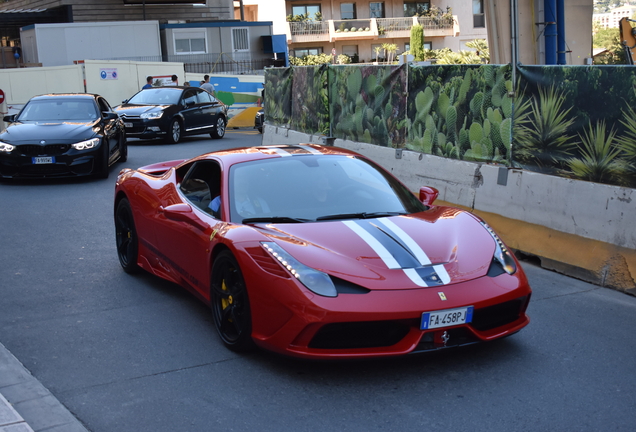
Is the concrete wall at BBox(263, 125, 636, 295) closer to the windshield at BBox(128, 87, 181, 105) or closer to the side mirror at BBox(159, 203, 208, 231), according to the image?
the side mirror at BBox(159, 203, 208, 231)

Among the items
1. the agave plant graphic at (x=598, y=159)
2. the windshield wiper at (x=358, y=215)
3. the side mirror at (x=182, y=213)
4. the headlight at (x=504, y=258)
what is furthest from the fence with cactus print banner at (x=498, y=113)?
the side mirror at (x=182, y=213)

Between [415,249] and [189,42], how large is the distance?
122 ft

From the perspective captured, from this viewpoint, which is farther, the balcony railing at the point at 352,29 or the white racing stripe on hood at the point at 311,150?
the balcony railing at the point at 352,29

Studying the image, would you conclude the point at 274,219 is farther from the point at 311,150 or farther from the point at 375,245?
the point at 311,150

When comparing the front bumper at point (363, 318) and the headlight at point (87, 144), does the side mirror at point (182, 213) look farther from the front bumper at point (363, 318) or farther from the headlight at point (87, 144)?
the headlight at point (87, 144)

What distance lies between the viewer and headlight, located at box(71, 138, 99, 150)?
1338 centimetres

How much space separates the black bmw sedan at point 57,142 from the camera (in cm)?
1317

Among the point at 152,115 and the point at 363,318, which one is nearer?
the point at 363,318

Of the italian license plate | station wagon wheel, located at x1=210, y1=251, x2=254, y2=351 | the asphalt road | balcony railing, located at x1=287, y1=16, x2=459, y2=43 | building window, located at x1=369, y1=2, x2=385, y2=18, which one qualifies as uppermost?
building window, located at x1=369, y1=2, x2=385, y2=18

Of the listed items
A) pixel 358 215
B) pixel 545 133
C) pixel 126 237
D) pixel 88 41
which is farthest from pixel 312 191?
pixel 88 41

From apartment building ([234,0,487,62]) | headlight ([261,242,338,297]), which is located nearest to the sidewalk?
headlight ([261,242,338,297])

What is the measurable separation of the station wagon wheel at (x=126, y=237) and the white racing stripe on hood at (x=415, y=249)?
9.27ft

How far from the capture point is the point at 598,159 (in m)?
6.83

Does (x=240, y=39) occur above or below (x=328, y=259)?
above
